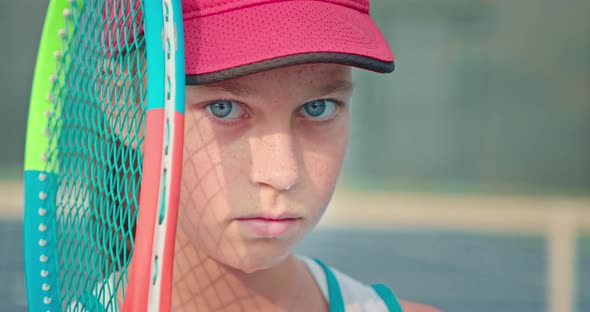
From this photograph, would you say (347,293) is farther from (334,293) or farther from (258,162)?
(258,162)

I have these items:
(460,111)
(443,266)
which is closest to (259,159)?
(443,266)

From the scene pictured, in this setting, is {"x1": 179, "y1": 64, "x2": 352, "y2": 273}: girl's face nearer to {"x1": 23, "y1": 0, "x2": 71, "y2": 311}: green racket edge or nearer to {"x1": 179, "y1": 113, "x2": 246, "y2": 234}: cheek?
{"x1": 179, "y1": 113, "x2": 246, "y2": 234}: cheek

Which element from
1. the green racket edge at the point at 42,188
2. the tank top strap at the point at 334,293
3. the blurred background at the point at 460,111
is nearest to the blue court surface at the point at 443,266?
the blurred background at the point at 460,111

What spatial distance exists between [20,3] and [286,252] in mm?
15429

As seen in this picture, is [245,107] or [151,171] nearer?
[151,171]

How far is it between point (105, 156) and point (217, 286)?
309 millimetres

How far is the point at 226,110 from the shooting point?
1.47m

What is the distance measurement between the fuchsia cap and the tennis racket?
0.32ft

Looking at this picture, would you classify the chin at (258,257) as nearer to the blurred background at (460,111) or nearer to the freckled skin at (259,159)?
the freckled skin at (259,159)

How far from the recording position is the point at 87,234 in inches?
64.9

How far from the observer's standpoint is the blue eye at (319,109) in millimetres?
1532

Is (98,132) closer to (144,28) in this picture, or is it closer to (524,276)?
(144,28)

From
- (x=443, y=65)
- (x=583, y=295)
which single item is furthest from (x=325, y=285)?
(x=443, y=65)

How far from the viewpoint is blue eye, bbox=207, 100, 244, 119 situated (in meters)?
1.47
